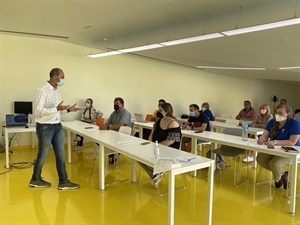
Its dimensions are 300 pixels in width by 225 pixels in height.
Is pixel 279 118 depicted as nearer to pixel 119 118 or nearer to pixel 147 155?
pixel 147 155

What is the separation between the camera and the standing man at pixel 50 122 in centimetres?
336

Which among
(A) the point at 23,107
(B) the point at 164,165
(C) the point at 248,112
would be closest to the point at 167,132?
(B) the point at 164,165

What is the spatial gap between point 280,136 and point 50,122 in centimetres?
312

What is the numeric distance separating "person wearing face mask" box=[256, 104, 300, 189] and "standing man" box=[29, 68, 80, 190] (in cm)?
274

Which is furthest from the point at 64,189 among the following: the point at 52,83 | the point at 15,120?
the point at 15,120

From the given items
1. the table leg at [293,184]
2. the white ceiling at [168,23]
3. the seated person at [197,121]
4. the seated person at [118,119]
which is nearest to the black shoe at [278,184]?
the table leg at [293,184]

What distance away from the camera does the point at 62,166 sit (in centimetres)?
363

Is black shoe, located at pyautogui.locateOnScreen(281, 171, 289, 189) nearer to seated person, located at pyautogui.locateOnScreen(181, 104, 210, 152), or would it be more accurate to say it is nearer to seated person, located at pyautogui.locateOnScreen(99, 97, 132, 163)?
seated person, located at pyautogui.locateOnScreen(181, 104, 210, 152)

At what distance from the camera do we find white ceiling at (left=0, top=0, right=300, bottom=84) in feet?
12.0

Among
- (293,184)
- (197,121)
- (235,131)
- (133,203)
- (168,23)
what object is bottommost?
(133,203)

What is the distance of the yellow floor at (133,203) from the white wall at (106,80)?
284cm

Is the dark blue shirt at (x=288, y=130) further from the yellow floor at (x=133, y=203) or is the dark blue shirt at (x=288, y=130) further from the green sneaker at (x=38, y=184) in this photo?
the green sneaker at (x=38, y=184)

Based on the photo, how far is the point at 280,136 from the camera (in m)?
3.53

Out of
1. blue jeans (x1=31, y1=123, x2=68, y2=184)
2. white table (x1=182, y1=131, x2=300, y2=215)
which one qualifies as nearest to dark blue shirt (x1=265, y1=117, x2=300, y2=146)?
white table (x1=182, y1=131, x2=300, y2=215)
